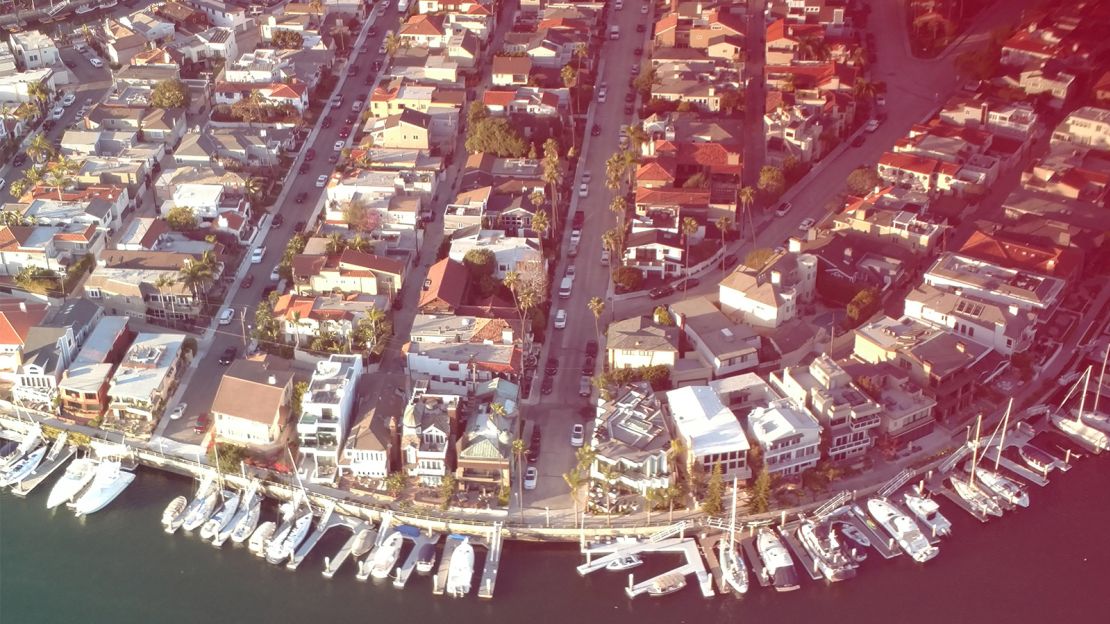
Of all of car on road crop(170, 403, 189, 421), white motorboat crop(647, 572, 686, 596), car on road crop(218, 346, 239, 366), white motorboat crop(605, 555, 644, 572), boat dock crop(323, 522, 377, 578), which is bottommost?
white motorboat crop(647, 572, 686, 596)

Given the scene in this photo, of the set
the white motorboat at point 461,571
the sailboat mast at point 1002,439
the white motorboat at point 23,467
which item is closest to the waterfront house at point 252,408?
the white motorboat at point 23,467

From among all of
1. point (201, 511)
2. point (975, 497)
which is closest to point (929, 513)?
point (975, 497)

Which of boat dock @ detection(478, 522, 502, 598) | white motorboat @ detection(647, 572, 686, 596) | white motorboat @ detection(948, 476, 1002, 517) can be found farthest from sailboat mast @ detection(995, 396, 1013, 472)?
boat dock @ detection(478, 522, 502, 598)

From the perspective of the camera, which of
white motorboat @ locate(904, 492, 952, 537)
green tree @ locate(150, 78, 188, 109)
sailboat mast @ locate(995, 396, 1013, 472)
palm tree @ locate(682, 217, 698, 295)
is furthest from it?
green tree @ locate(150, 78, 188, 109)

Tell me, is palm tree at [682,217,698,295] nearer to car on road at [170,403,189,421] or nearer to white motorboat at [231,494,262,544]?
white motorboat at [231,494,262,544]

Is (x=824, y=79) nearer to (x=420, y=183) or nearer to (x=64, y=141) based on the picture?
(x=420, y=183)

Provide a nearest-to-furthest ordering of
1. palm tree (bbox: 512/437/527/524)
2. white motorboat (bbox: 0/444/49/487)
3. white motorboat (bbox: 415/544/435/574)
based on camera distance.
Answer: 1. white motorboat (bbox: 415/544/435/574)
2. palm tree (bbox: 512/437/527/524)
3. white motorboat (bbox: 0/444/49/487)
